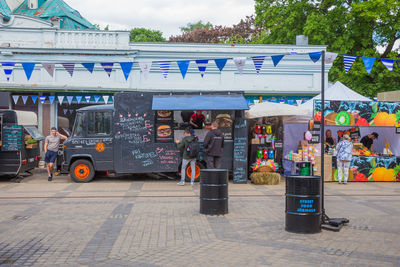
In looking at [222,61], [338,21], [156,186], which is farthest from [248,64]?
[156,186]

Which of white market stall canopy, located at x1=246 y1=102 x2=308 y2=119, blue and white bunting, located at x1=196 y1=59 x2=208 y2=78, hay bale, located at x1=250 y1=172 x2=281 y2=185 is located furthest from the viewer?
white market stall canopy, located at x1=246 y1=102 x2=308 y2=119

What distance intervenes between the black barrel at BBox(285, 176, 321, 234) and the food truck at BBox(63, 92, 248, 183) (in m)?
6.92

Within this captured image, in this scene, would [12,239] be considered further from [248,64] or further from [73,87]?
[248,64]

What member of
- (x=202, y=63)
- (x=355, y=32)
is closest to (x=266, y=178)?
(x=202, y=63)

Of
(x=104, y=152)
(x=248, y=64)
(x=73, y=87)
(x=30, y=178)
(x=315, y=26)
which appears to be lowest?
(x=30, y=178)

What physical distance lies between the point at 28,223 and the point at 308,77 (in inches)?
720

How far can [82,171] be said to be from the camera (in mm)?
14242

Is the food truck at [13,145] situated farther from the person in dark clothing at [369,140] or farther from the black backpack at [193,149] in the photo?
the person in dark clothing at [369,140]

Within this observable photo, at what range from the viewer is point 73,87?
2102 centimetres

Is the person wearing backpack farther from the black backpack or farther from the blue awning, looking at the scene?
the blue awning

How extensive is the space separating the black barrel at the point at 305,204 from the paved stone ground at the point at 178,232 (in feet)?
0.66

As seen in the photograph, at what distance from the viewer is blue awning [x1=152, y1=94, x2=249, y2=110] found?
1341 centimetres

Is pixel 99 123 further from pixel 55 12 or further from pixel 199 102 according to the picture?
pixel 55 12

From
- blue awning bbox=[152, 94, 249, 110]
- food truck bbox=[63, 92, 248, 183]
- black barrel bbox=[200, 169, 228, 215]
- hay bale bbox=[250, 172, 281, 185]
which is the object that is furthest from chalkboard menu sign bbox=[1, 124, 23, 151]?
black barrel bbox=[200, 169, 228, 215]
